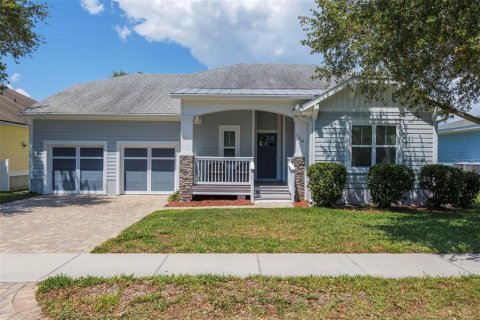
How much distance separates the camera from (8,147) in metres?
19.0

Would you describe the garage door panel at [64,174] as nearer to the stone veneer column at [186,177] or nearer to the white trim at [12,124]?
the white trim at [12,124]

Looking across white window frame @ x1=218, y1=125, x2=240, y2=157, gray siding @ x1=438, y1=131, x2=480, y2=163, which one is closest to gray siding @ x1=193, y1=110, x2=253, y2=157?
white window frame @ x1=218, y1=125, x2=240, y2=157

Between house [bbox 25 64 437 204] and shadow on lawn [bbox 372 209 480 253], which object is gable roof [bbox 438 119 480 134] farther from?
shadow on lawn [bbox 372 209 480 253]

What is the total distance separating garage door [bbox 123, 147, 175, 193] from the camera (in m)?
15.9

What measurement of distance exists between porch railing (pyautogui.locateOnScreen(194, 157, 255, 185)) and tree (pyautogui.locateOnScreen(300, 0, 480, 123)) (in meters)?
5.36

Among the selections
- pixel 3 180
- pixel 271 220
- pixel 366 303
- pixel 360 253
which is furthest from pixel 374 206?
pixel 3 180

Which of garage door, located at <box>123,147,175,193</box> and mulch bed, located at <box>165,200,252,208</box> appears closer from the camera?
mulch bed, located at <box>165,200,252,208</box>

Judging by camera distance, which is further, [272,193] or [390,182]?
[272,193]

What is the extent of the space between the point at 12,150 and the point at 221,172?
1310 cm

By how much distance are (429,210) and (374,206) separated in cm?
170

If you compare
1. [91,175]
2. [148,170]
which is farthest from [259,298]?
[91,175]

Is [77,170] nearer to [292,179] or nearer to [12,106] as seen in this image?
[12,106]

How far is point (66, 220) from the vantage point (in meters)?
9.65

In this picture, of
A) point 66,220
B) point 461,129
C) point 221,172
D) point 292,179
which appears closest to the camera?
point 66,220
